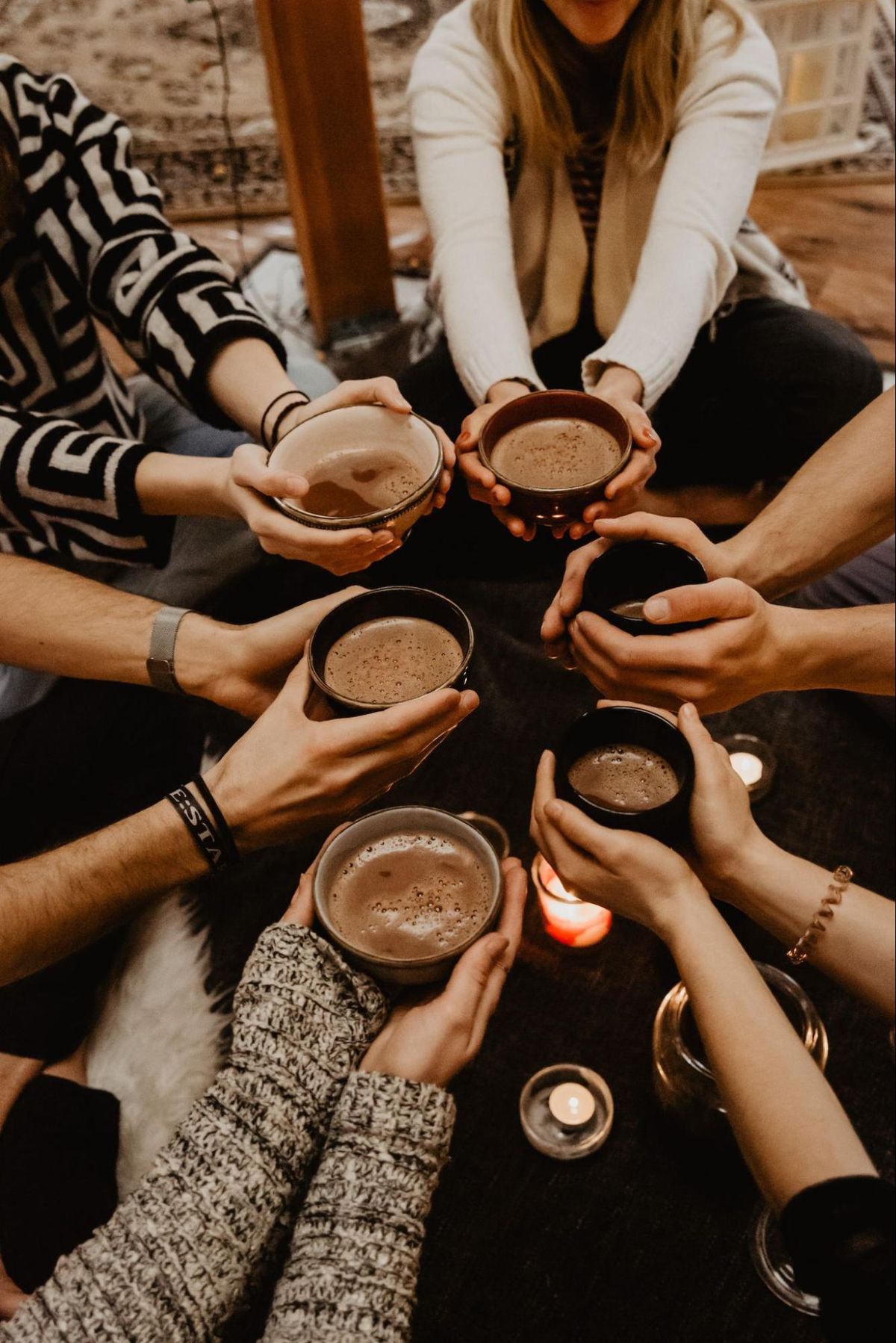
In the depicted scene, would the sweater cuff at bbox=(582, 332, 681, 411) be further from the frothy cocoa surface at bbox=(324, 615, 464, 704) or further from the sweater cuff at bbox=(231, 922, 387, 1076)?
the sweater cuff at bbox=(231, 922, 387, 1076)

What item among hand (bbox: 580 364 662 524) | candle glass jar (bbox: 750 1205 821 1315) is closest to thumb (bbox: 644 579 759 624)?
hand (bbox: 580 364 662 524)

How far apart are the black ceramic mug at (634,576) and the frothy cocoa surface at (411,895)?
1.11ft

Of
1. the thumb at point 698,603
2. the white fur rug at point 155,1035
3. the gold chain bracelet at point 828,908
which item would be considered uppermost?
the thumb at point 698,603

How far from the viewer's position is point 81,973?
4.44ft

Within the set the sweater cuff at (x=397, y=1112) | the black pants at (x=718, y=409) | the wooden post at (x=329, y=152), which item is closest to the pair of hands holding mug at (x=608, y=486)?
the black pants at (x=718, y=409)

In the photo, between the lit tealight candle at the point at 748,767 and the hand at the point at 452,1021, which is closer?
the hand at the point at 452,1021

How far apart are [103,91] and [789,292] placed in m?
3.51

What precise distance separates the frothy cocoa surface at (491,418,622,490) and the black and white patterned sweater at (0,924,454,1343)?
0.70 m

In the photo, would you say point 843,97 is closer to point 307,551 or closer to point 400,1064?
point 307,551

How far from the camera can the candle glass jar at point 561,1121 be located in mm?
1195

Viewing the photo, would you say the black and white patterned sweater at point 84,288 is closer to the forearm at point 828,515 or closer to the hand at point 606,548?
the hand at point 606,548

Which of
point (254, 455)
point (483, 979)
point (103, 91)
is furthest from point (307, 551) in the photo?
point (103, 91)

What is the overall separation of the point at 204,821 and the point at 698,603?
0.66 meters

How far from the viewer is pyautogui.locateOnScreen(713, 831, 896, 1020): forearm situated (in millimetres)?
875
